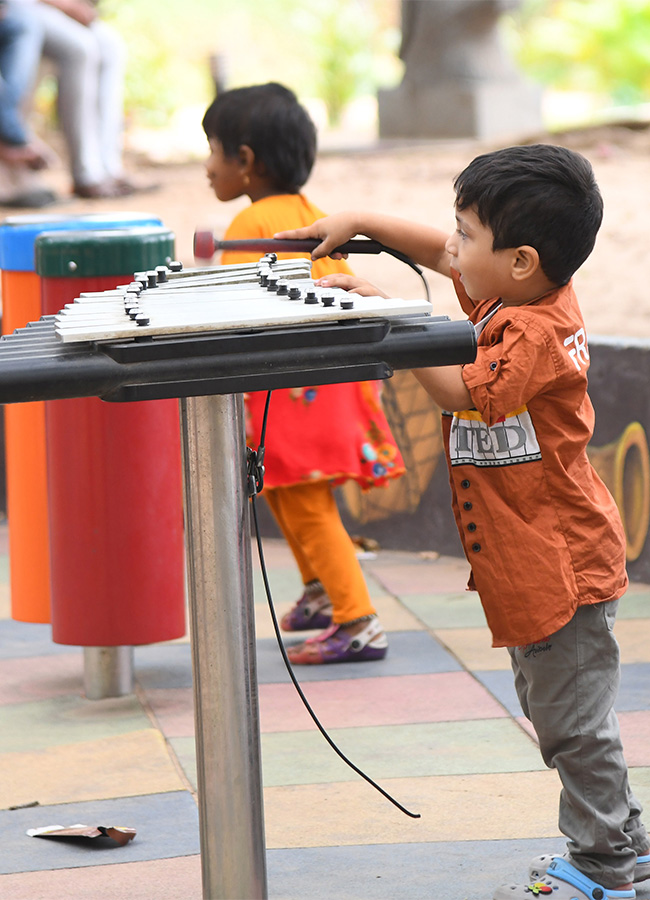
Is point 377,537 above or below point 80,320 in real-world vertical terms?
below

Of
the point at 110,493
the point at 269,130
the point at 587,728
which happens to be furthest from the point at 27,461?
the point at 587,728

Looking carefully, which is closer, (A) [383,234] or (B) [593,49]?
(A) [383,234]

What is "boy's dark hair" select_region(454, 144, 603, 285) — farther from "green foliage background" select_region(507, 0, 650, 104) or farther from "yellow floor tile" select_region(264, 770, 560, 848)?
"green foliage background" select_region(507, 0, 650, 104)

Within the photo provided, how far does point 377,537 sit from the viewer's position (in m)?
5.27

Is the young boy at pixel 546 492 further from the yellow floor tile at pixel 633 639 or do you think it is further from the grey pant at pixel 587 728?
the yellow floor tile at pixel 633 639

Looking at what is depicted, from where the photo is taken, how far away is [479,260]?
2338mm

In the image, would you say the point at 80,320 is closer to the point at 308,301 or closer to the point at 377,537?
the point at 308,301

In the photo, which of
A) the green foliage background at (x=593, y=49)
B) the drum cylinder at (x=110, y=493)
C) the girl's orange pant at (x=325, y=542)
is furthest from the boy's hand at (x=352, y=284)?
the green foliage background at (x=593, y=49)

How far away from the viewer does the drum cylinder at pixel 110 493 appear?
3410 mm

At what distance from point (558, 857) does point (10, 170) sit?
336 inches

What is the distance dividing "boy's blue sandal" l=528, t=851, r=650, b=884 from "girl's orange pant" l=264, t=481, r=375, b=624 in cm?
141

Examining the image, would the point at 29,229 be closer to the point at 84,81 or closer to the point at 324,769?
the point at 324,769

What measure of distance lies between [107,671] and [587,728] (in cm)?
167

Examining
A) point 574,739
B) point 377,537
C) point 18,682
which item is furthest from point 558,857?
point 377,537
